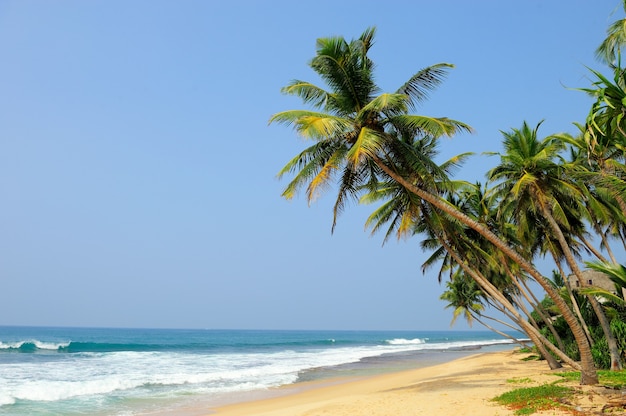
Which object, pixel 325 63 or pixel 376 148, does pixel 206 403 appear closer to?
pixel 376 148

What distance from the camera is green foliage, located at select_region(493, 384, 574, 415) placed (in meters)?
9.37

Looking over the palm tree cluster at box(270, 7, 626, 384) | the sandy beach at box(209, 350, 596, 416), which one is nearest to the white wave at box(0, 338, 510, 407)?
the sandy beach at box(209, 350, 596, 416)

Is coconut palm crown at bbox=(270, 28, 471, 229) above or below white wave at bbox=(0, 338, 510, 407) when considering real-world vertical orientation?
above

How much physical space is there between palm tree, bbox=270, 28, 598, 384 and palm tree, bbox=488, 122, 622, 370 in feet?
8.63

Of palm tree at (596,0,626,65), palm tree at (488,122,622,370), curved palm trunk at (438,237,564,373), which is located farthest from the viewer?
curved palm trunk at (438,237,564,373)

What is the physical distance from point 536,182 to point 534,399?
616 cm

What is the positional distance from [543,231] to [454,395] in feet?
26.8

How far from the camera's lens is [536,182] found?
13.6 meters

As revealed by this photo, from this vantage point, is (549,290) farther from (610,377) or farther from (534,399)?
(610,377)

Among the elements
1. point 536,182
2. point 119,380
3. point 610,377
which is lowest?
point 119,380

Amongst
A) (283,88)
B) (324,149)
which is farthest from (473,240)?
(283,88)

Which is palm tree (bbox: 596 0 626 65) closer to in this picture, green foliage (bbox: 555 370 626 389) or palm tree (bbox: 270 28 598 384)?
palm tree (bbox: 270 28 598 384)

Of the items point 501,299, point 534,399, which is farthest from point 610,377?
point 534,399

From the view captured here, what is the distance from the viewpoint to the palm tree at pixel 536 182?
529 inches
